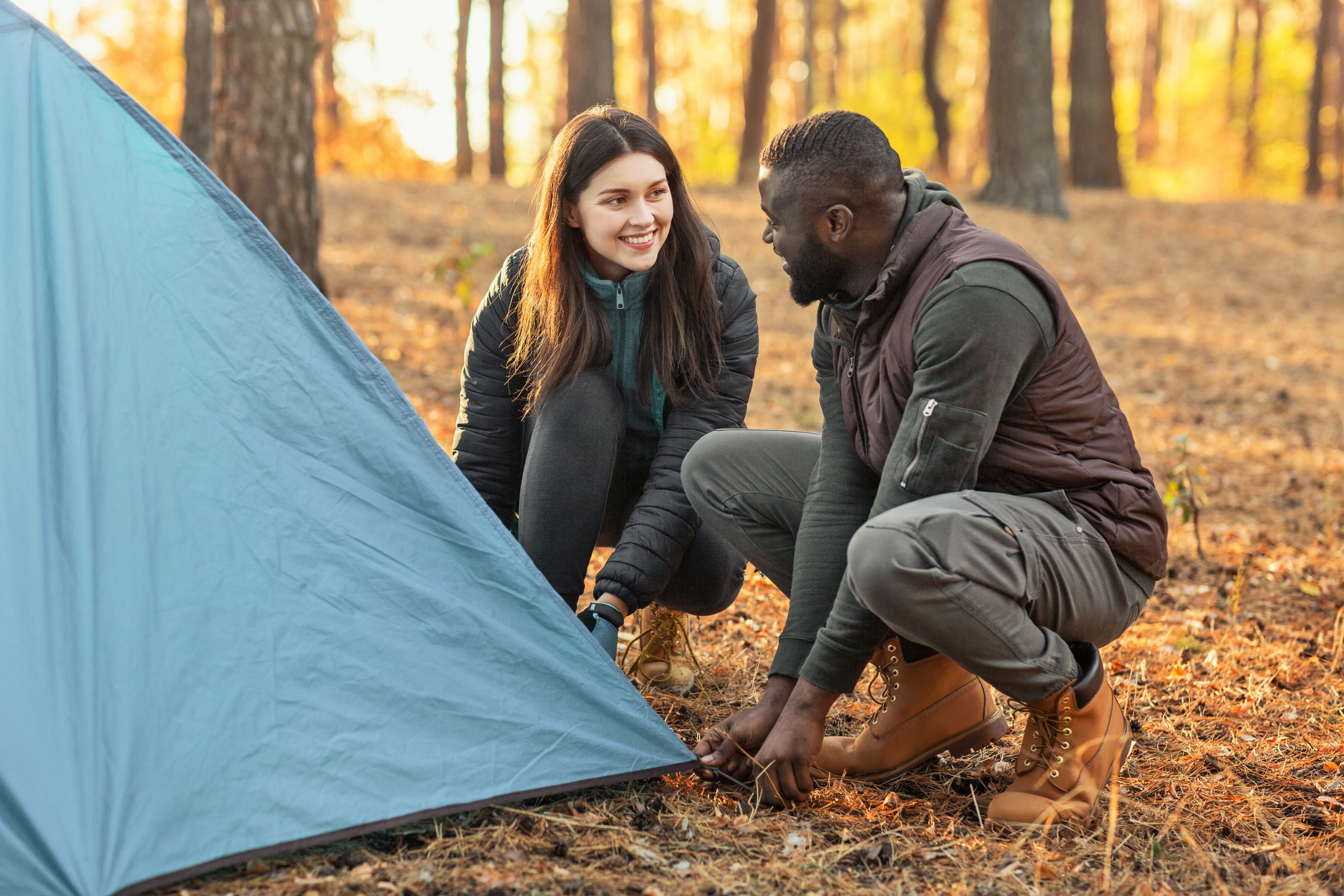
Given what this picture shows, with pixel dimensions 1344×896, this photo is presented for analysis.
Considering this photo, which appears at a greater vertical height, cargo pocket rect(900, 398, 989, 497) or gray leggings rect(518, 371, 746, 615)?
cargo pocket rect(900, 398, 989, 497)

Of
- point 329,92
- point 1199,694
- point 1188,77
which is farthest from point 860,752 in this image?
point 1188,77

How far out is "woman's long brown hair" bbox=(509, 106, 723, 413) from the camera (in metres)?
2.61

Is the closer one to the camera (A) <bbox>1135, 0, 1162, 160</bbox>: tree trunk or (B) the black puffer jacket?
(B) the black puffer jacket

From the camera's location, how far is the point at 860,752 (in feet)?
7.88

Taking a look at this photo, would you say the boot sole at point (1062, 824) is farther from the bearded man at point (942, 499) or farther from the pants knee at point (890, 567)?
the pants knee at point (890, 567)

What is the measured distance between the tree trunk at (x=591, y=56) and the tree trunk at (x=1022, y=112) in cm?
342

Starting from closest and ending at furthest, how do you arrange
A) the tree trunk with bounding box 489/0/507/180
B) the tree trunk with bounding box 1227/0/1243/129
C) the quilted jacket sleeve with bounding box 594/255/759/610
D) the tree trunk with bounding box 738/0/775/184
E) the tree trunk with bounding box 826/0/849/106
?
the quilted jacket sleeve with bounding box 594/255/759/610 < the tree trunk with bounding box 738/0/775/184 < the tree trunk with bounding box 489/0/507/180 < the tree trunk with bounding box 826/0/849/106 < the tree trunk with bounding box 1227/0/1243/129

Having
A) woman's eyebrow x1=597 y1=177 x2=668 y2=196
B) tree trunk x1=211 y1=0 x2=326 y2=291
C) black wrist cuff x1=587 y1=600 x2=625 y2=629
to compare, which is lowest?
black wrist cuff x1=587 y1=600 x2=625 y2=629

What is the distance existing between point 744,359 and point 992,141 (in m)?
8.32

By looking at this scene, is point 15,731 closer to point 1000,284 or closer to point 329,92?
point 1000,284

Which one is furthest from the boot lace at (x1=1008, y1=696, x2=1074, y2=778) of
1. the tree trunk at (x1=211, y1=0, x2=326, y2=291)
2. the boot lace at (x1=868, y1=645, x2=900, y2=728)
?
the tree trunk at (x1=211, y1=0, x2=326, y2=291)

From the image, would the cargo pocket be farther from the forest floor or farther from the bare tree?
the bare tree

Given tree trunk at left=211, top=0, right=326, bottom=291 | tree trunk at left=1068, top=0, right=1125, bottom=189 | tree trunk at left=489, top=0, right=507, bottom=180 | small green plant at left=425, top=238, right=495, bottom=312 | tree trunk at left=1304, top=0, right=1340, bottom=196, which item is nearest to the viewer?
tree trunk at left=211, top=0, right=326, bottom=291

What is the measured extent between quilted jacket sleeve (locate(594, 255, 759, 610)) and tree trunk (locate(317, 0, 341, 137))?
584 inches
